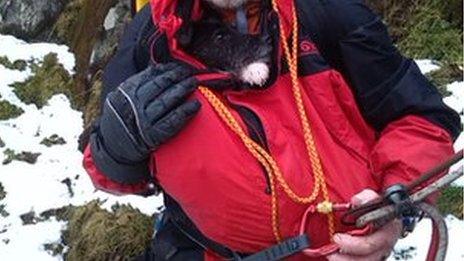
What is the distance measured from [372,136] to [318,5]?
0.37m

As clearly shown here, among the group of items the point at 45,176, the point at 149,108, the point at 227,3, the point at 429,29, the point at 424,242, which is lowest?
the point at 45,176

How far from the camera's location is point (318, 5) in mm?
2059

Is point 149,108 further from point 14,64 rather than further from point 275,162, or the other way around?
point 14,64

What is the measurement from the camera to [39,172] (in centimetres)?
469

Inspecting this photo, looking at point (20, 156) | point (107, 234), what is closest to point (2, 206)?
point (20, 156)

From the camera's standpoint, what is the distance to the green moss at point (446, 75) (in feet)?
13.3

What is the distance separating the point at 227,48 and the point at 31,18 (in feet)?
15.5

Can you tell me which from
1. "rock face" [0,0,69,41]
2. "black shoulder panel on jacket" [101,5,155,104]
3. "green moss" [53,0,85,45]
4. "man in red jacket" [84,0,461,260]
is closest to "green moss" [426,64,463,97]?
"man in red jacket" [84,0,461,260]

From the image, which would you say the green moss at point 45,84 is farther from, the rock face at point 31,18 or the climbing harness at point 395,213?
the climbing harness at point 395,213

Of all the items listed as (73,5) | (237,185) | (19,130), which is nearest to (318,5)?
(237,185)

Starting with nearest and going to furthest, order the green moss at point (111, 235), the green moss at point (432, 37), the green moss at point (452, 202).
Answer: the green moss at point (452, 202) < the green moss at point (111, 235) < the green moss at point (432, 37)

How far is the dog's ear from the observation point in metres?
1.98

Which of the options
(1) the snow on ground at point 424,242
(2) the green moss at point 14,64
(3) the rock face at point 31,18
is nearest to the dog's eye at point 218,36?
(1) the snow on ground at point 424,242

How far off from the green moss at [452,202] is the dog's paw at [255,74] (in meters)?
1.70
